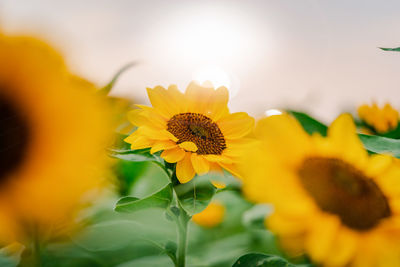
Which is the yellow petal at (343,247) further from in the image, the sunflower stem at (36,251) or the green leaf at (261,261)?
the sunflower stem at (36,251)

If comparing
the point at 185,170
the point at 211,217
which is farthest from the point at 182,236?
the point at 211,217

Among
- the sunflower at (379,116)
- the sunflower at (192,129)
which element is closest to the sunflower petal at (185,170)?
the sunflower at (192,129)

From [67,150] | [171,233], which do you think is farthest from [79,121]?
[171,233]

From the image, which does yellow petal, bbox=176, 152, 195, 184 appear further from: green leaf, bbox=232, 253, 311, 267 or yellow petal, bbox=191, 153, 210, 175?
green leaf, bbox=232, 253, 311, 267

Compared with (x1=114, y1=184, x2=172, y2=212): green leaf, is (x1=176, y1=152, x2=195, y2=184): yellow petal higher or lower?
higher

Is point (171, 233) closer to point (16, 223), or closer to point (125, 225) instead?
point (125, 225)

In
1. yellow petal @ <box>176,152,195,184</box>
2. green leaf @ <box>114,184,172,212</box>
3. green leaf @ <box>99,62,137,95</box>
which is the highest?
green leaf @ <box>99,62,137,95</box>

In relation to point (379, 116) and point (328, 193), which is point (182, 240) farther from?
point (379, 116)

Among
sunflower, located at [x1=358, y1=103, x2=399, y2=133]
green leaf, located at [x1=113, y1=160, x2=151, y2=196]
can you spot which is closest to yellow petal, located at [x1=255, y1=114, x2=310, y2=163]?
green leaf, located at [x1=113, y1=160, x2=151, y2=196]
